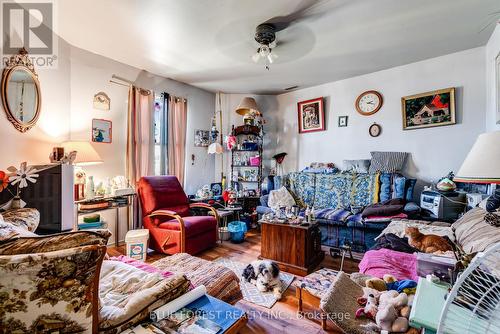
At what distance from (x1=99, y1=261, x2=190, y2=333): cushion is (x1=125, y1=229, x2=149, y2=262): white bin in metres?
1.21

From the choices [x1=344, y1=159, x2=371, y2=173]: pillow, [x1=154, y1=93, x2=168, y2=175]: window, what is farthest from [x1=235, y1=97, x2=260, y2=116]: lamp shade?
[x1=344, y1=159, x2=371, y2=173]: pillow

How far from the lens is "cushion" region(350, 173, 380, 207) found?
3.34 m

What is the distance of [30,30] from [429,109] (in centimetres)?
498

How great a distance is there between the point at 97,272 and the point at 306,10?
2.51 metres

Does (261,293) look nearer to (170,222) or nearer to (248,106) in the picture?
(170,222)

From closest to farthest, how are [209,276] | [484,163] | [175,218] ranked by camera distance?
[484,163] → [209,276] → [175,218]

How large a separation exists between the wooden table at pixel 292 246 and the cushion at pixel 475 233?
1.27 meters

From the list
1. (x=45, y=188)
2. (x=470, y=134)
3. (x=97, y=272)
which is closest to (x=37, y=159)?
(x=45, y=188)

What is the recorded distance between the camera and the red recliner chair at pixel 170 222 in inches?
109

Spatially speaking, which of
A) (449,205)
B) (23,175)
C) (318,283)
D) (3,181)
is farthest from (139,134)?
(449,205)

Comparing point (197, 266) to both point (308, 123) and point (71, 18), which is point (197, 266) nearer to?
point (71, 18)

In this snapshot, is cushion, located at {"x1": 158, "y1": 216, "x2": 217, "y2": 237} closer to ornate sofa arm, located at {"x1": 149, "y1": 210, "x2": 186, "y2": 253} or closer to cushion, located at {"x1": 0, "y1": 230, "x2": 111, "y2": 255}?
ornate sofa arm, located at {"x1": 149, "y1": 210, "x2": 186, "y2": 253}

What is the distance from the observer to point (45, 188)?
2.10 m

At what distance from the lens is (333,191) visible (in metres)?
3.69
